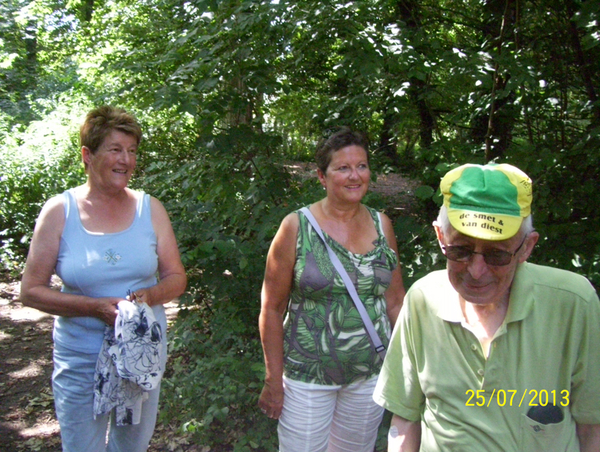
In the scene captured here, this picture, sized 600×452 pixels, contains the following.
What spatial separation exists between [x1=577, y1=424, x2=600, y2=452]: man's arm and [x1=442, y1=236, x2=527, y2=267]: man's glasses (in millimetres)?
491

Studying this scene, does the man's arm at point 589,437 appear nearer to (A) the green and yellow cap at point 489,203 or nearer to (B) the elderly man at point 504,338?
(B) the elderly man at point 504,338

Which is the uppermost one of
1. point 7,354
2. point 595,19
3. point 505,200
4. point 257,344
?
point 595,19

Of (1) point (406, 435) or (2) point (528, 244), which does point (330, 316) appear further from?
(2) point (528, 244)

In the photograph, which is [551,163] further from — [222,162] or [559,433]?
[559,433]

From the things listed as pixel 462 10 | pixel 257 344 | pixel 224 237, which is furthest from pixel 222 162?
pixel 462 10

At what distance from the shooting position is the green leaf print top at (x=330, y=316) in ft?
7.98

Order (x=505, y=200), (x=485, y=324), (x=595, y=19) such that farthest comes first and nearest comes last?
(x=595, y=19), (x=485, y=324), (x=505, y=200)

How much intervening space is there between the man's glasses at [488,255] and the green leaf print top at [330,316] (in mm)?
971

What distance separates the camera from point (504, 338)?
148 cm

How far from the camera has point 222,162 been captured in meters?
4.08

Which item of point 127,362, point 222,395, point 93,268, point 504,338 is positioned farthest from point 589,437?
point 222,395

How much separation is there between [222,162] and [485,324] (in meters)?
2.86

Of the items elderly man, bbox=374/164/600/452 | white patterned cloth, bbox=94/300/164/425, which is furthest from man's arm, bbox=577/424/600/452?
white patterned cloth, bbox=94/300/164/425
